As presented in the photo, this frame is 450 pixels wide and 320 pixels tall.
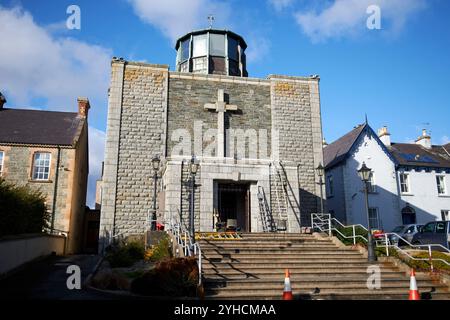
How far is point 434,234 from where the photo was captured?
18.9 m

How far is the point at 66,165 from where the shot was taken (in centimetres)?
2458

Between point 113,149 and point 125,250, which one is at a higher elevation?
point 113,149

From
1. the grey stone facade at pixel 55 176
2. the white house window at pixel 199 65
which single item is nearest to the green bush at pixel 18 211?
the grey stone facade at pixel 55 176

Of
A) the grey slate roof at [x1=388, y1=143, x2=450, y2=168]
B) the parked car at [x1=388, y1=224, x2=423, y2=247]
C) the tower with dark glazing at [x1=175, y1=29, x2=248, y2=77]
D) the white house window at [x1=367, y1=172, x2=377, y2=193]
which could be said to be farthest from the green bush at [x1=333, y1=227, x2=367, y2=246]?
the grey slate roof at [x1=388, y1=143, x2=450, y2=168]

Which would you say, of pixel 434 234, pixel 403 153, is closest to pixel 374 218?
pixel 403 153

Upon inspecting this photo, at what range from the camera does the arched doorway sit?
30.3m

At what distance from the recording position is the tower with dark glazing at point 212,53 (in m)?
24.7

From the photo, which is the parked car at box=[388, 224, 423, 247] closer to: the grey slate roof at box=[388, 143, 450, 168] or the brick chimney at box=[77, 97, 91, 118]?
the grey slate roof at box=[388, 143, 450, 168]

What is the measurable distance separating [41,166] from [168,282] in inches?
701

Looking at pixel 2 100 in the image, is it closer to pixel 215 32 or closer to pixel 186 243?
pixel 215 32

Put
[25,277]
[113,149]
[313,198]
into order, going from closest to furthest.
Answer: [25,277] → [113,149] → [313,198]

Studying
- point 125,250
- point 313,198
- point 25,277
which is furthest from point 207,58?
point 25,277
